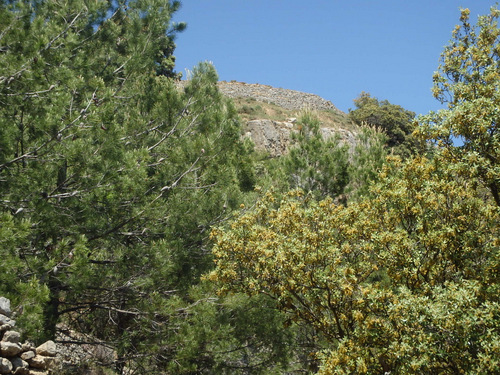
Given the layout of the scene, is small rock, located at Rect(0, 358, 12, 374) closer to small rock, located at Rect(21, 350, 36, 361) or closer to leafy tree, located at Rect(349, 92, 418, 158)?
small rock, located at Rect(21, 350, 36, 361)

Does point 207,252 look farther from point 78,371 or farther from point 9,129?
point 9,129

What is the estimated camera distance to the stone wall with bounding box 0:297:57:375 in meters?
5.74

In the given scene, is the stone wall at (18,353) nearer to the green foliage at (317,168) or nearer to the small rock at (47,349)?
the small rock at (47,349)

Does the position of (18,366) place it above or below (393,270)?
below

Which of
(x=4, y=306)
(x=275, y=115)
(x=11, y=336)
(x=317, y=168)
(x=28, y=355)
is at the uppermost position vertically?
(x=275, y=115)

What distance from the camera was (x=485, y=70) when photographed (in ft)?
23.1

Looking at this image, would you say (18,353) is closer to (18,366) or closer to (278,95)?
(18,366)

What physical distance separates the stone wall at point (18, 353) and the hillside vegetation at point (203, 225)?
127 millimetres

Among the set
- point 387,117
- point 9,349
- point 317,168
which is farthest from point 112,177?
point 387,117

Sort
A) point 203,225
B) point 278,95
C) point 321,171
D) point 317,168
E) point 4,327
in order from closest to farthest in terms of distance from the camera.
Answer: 1. point 4,327
2. point 203,225
3. point 321,171
4. point 317,168
5. point 278,95

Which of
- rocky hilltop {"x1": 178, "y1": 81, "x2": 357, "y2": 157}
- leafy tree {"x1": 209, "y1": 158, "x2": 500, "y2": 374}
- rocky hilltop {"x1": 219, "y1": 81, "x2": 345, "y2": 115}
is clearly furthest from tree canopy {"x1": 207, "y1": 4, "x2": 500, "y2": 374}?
rocky hilltop {"x1": 219, "y1": 81, "x2": 345, "y2": 115}

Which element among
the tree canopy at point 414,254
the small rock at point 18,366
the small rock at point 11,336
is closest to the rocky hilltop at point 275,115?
the tree canopy at point 414,254

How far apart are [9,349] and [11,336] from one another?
241 mm

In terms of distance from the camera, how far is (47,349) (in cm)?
705
